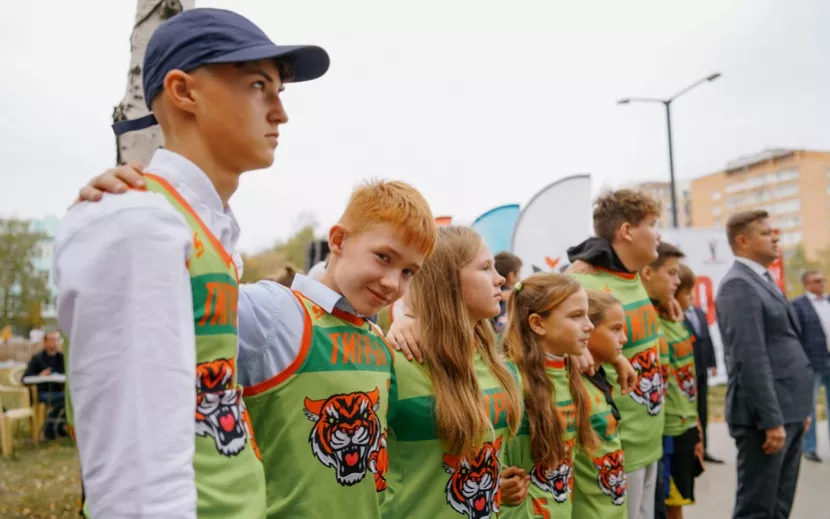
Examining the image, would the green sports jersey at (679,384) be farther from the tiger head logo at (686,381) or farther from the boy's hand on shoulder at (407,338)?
the boy's hand on shoulder at (407,338)

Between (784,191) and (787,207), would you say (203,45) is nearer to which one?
(787,207)

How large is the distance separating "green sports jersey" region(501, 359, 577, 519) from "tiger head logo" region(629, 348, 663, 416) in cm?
86

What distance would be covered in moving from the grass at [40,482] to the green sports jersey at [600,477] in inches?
182

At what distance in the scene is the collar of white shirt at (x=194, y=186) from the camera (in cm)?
138

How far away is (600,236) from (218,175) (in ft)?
10.8

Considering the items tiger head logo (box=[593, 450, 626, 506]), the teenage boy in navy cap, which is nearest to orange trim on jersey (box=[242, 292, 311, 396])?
the teenage boy in navy cap

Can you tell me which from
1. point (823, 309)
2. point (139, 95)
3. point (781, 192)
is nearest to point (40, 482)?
point (139, 95)

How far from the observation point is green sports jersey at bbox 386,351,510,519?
239 cm

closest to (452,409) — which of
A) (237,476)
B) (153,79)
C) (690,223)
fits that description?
(237,476)

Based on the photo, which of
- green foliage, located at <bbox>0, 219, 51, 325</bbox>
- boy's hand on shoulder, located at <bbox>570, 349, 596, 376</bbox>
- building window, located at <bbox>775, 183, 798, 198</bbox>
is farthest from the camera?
building window, located at <bbox>775, 183, 798, 198</bbox>

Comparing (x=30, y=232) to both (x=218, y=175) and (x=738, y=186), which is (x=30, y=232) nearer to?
(x=218, y=175)

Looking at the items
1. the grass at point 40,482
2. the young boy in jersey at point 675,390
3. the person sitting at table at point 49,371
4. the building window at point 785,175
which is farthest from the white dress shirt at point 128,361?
the building window at point 785,175

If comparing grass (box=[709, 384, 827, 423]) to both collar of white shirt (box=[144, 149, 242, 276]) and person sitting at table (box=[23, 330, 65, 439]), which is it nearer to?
person sitting at table (box=[23, 330, 65, 439])

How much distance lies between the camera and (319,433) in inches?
75.3
